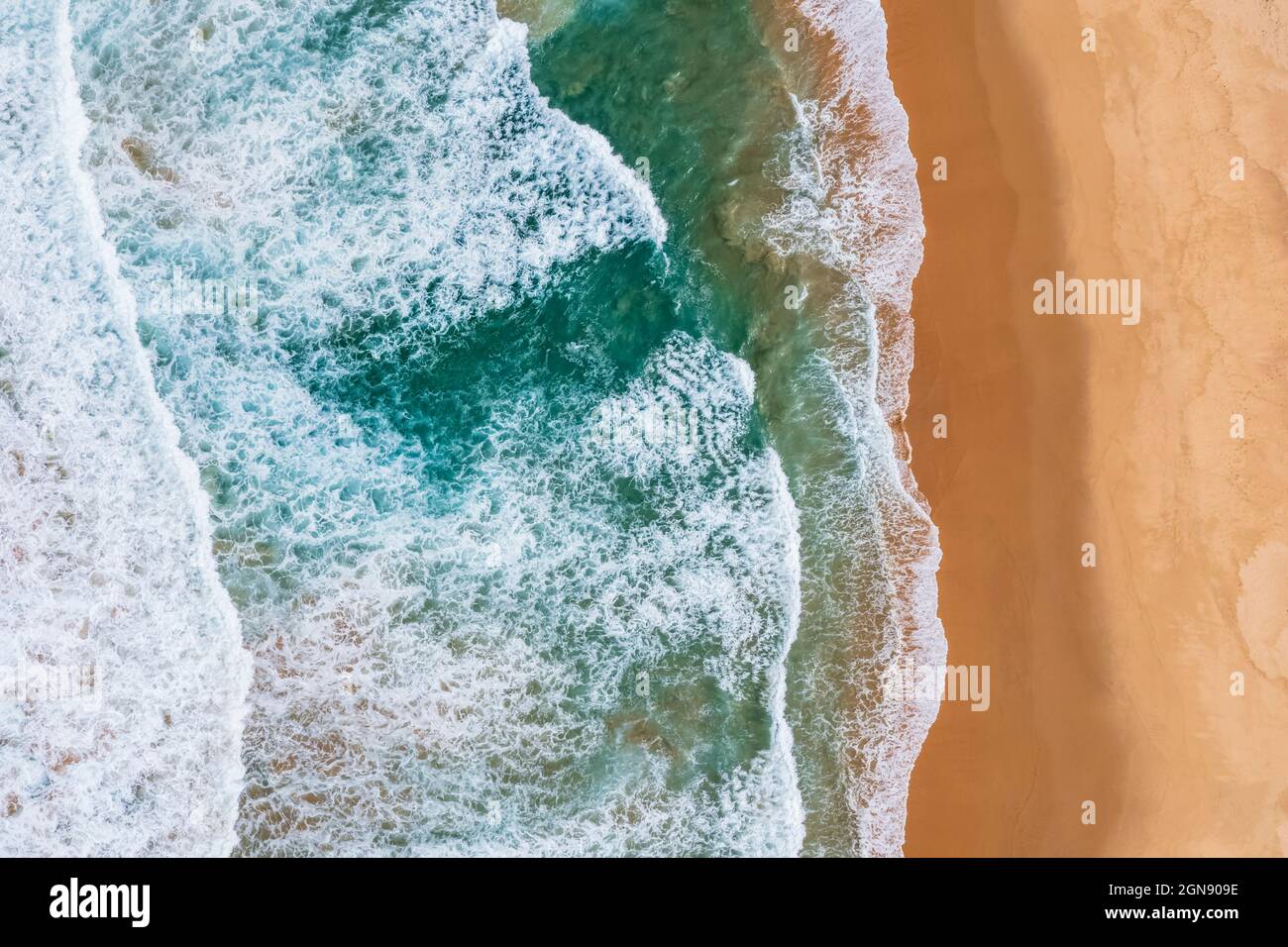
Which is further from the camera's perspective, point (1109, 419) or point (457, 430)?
point (1109, 419)

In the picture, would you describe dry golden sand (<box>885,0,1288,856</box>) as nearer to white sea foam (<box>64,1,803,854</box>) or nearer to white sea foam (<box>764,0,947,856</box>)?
white sea foam (<box>764,0,947,856</box>)

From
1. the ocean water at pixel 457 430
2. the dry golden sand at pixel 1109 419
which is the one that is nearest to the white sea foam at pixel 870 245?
the ocean water at pixel 457 430

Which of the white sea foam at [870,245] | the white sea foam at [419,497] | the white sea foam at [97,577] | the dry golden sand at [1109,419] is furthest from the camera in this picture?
the dry golden sand at [1109,419]

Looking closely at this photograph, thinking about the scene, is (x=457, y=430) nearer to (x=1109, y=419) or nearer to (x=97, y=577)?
(x=97, y=577)

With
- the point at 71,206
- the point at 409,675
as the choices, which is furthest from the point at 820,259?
the point at 71,206

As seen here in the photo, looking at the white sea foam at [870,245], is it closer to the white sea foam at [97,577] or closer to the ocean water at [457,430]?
the ocean water at [457,430]

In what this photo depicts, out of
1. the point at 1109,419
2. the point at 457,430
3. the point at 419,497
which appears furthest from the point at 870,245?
the point at 419,497
